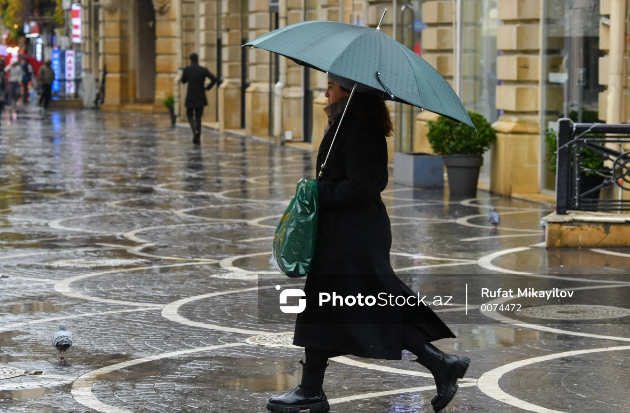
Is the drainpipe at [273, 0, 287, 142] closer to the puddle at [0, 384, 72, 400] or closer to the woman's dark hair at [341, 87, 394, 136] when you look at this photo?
the puddle at [0, 384, 72, 400]

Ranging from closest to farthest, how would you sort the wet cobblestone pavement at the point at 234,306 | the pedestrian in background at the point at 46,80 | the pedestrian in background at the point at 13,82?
the wet cobblestone pavement at the point at 234,306 → the pedestrian in background at the point at 46,80 → the pedestrian in background at the point at 13,82

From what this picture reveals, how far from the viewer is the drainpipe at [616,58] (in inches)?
563

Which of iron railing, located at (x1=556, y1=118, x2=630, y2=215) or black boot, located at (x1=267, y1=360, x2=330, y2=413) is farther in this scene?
iron railing, located at (x1=556, y1=118, x2=630, y2=215)

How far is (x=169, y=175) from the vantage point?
20297 mm

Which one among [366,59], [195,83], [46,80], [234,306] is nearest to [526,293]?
[234,306]

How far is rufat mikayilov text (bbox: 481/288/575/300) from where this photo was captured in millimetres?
9367

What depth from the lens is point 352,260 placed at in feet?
19.5

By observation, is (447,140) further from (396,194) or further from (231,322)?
(231,322)

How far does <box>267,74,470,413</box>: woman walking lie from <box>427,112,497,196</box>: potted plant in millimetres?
10906

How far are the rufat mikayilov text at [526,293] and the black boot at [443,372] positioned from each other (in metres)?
3.33

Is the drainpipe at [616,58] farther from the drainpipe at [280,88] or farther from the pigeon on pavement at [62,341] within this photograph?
the drainpipe at [280,88]

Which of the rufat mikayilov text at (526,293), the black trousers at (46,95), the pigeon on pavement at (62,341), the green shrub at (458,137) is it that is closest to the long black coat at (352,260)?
the pigeon on pavement at (62,341)

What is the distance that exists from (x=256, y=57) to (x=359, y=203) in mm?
25375

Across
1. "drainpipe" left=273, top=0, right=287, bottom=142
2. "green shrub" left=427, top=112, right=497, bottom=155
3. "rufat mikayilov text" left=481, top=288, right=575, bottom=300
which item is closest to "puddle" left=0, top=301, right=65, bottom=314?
"rufat mikayilov text" left=481, top=288, right=575, bottom=300
